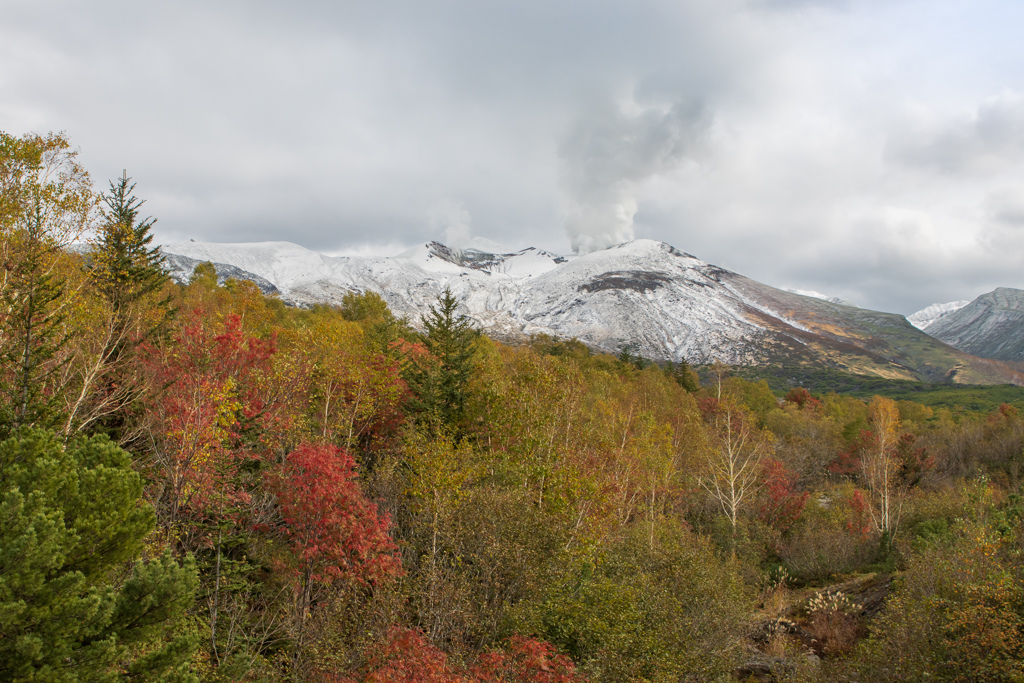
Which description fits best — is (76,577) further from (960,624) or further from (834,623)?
(834,623)

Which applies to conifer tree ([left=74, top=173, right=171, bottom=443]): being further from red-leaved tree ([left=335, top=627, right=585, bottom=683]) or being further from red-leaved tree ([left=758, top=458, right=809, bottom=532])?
red-leaved tree ([left=758, top=458, right=809, bottom=532])

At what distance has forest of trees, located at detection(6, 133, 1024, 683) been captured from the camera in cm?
959

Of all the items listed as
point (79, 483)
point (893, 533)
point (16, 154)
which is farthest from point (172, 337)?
point (893, 533)

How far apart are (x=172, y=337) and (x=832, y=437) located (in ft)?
249

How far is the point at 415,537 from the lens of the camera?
21.3 m

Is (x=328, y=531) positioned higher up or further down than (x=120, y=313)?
further down

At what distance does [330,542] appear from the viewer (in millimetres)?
16828

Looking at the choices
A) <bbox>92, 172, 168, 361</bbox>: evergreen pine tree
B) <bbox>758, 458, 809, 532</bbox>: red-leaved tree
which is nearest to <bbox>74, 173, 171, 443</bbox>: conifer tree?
<bbox>92, 172, 168, 361</bbox>: evergreen pine tree

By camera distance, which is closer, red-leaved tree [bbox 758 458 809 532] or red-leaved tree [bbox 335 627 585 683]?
red-leaved tree [bbox 335 627 585 683]

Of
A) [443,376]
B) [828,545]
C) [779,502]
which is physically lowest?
[828,545]

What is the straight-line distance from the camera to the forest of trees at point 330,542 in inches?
378

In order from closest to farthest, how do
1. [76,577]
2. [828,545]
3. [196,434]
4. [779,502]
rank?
[76,577], [196,434], [828,545], [779,502]

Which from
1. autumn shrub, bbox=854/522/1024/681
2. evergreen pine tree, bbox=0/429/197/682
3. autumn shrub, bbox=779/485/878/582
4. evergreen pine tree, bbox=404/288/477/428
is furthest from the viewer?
autumn shrub, bbox=779/485/878/582

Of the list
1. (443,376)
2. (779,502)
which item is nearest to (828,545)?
(779,502)
